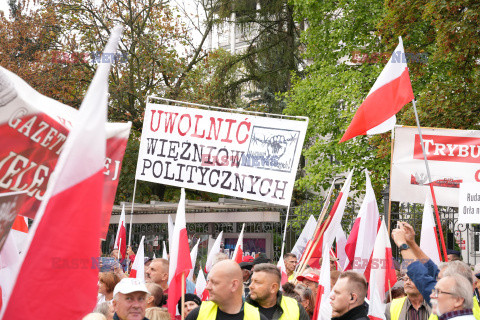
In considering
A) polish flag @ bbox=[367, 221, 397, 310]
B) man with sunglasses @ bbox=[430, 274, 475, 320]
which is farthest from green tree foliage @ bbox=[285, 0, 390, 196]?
man with sunglasses @ bbox=[430, 274, 475, 320]

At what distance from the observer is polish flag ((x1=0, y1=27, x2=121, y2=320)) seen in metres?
2.50

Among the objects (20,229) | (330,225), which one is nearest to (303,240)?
(330,225)

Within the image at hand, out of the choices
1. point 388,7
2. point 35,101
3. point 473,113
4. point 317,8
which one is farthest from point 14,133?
point 317,8

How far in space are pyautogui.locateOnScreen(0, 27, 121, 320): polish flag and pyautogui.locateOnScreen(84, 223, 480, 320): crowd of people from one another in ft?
6.51

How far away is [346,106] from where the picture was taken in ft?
67.4

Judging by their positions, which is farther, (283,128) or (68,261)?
(283,128)

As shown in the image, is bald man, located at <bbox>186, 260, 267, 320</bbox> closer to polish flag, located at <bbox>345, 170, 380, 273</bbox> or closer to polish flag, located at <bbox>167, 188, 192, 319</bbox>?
polish flag, located at <bbox>167, 188, 192, 319</bbox>

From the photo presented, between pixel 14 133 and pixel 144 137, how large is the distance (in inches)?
222

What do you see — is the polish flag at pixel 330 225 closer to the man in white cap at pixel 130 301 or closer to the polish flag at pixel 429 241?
the polish flag at pixel 429 241

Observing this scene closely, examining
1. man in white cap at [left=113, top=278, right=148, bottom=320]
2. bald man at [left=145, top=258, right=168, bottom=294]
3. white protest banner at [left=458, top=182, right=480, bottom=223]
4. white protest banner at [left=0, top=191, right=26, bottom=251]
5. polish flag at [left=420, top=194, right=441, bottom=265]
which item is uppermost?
white protest banner at [left=458, top=182, right=480, bottom=223]

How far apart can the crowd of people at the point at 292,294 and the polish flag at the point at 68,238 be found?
1985 millimetres

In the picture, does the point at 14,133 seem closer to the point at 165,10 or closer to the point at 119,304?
the point at 119,304

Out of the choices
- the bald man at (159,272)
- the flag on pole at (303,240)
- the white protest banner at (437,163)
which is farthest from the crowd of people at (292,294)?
the flag on pole at (303,240)

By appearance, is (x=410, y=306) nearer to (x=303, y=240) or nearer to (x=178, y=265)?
(x=178, y=265)
